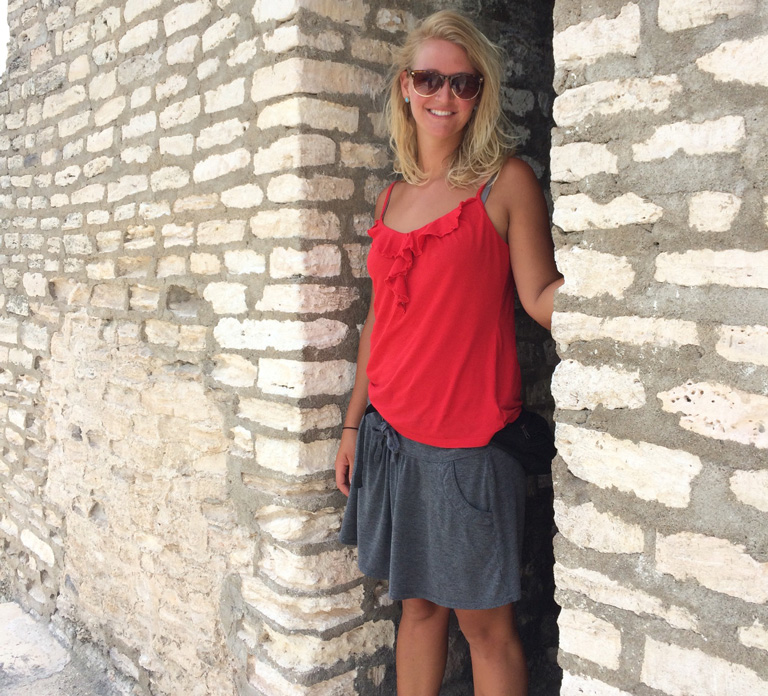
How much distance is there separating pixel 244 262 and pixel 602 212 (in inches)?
54.1

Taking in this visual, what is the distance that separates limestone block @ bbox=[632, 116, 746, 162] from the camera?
144 centimetres

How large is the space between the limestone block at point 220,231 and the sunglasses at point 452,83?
82cm

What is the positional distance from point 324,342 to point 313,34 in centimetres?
97

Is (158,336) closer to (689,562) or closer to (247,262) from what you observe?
(247,262)

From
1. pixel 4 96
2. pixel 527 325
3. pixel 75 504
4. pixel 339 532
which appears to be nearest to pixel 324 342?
pixel 339 532

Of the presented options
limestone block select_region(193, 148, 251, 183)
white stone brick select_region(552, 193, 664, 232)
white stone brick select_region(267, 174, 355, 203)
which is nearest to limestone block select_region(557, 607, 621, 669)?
white stone brick select_region(552, 193, 664, 232)

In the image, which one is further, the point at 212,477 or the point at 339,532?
the point at 212,477

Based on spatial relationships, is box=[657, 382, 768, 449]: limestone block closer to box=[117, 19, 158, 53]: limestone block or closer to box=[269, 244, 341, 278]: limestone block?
box=[269, 244, 341, 278]: limestone block

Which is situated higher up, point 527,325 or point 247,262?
point 247,262

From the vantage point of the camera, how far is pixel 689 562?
5.05 ft

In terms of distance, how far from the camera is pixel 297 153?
2.37 metres

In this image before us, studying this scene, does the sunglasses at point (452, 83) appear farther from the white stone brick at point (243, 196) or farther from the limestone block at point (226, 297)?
the limestone block at point (226, 297)

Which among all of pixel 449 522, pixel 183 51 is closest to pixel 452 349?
pixel 449 522

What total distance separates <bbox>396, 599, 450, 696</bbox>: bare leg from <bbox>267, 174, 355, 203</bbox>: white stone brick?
1295 millimetres
